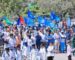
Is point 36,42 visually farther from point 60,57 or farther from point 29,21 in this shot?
point 29,21

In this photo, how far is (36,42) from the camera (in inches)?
642

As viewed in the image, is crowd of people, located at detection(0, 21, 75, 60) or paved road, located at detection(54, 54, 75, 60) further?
paved road, located at detection(54, 54, 75, 60)

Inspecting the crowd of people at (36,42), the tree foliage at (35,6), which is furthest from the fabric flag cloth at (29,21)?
the tree foliage at (35,6)

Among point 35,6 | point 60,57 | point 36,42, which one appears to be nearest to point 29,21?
point 36,42

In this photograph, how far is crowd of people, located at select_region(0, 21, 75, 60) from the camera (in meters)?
13.9

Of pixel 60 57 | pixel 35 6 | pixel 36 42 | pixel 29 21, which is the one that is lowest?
pixel 60 57

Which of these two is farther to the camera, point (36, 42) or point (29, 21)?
point (29, 21)

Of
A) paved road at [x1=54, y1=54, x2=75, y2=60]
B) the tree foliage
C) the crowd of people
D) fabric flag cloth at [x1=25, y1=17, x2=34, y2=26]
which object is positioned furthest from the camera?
the tree foliage

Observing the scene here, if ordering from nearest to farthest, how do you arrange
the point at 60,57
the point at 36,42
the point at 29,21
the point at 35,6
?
1. the point at 60,57
2. the point at 36,42
3. the point at 29,21
4. the point at 35,6

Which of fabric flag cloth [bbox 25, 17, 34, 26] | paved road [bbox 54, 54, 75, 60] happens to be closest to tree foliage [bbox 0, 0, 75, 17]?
fabric flag cloth [bbox 25, 17, 34, 26]

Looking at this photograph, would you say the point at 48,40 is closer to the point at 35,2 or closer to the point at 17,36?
the point at 17,36

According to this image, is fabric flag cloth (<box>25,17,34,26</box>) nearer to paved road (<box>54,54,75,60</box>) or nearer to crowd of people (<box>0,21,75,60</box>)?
crowd of people (<box>0,21,75,60</box>)

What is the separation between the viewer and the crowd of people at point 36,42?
45.6ft

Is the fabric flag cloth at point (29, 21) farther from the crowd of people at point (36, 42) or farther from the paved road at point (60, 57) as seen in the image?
the paved road at point (60, 57)
